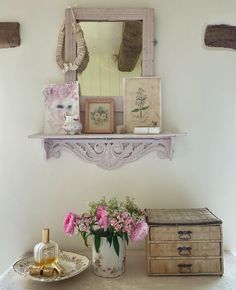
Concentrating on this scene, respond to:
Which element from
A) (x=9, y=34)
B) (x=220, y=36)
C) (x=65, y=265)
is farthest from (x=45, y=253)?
(x=220, y=36)

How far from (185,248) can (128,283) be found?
257 mm

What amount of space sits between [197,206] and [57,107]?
2.64 feet

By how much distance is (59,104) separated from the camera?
1.71 m

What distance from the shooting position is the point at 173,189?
1.74 metres

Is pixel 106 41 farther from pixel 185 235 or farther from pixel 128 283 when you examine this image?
pixel 128 283

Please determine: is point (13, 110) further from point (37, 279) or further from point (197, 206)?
point (197, 206)

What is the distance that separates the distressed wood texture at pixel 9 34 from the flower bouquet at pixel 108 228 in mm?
841

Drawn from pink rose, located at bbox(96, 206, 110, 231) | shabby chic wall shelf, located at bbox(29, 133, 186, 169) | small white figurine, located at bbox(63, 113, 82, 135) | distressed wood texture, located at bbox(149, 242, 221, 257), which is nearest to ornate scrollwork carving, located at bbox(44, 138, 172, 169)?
shabby chic wall shelf, located at bbox(29, 133, 186, 169)

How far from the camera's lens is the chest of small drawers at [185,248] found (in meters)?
1.44

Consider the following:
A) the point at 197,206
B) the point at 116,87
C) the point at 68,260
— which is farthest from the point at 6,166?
the point at 197,206

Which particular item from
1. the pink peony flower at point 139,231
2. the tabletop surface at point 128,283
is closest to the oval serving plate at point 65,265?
the tabletop surface at point 128,283

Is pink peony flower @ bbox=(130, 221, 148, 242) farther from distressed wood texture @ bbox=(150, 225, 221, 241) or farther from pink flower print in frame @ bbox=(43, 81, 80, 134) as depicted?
pink flower print in frame @ bbox=(43, 81, 80, 134)

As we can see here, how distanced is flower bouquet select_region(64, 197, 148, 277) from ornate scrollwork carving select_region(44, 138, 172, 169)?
0.29 metres

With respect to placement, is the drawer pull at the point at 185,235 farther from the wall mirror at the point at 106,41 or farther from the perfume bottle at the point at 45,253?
the wall mirror at the point at 106,41
